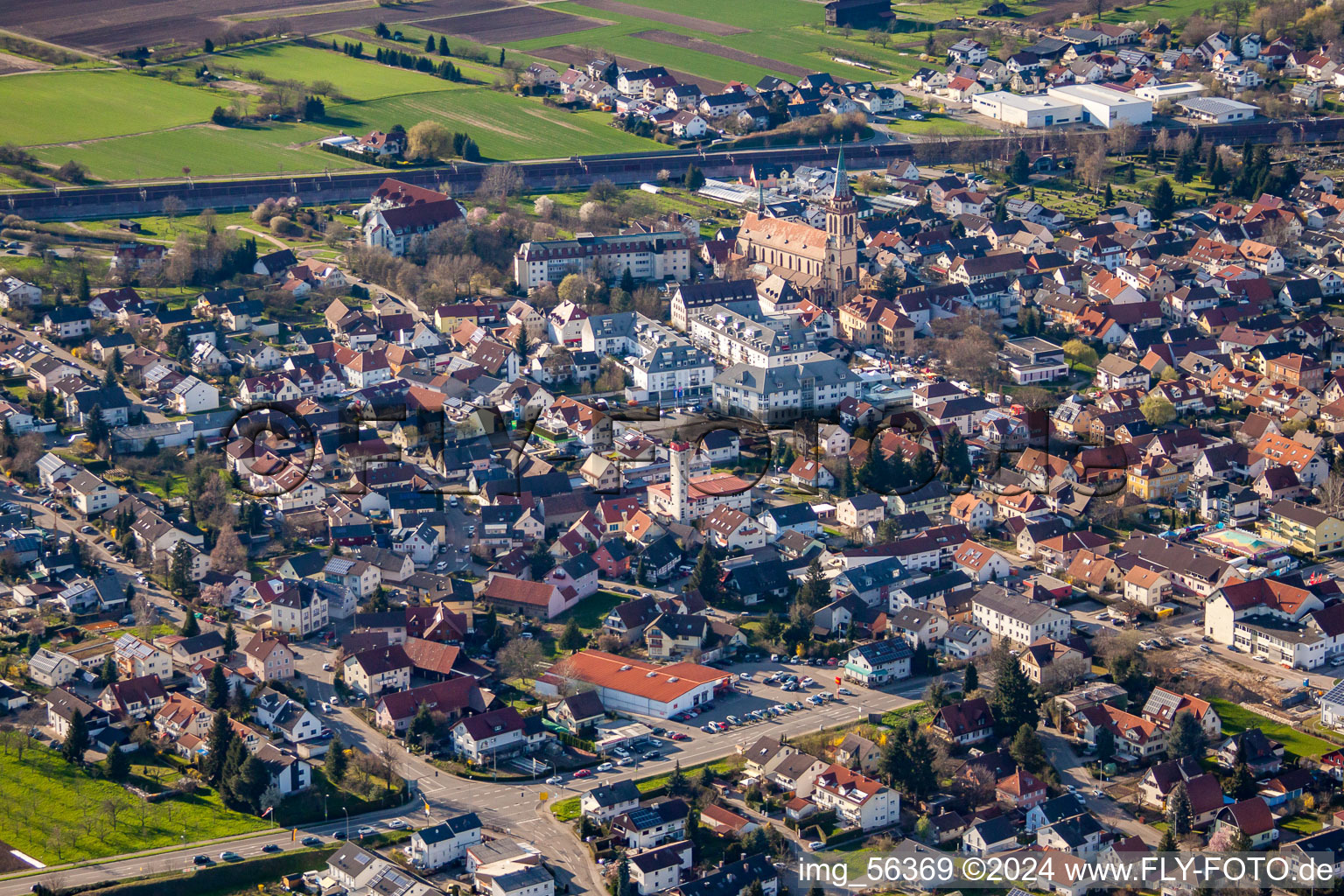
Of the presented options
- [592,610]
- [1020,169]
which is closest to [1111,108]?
[1020,169]

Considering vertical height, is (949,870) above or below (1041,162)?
below

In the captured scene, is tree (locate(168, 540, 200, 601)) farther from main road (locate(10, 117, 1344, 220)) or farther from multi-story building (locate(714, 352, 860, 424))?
main road (locate(10, 117, 1344, 220))

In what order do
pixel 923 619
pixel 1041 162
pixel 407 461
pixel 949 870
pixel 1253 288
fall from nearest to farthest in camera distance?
pixel 949 870, pixel 923 619, pixel 407 461, pixel 1253 288, pixel 1041 162

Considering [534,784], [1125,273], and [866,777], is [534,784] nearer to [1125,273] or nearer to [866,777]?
[866,777]

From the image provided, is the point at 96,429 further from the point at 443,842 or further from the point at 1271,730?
the point at 1271,730

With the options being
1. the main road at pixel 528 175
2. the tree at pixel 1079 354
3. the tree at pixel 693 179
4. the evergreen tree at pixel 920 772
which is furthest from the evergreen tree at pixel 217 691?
the tree at pixel 693 179

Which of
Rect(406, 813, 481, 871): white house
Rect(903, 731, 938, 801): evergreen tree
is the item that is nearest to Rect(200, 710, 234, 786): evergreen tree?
Rect(406, 813, 481, 871): white house

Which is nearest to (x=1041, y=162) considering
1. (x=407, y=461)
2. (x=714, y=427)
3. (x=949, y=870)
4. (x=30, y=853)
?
(x=714, y=427)
